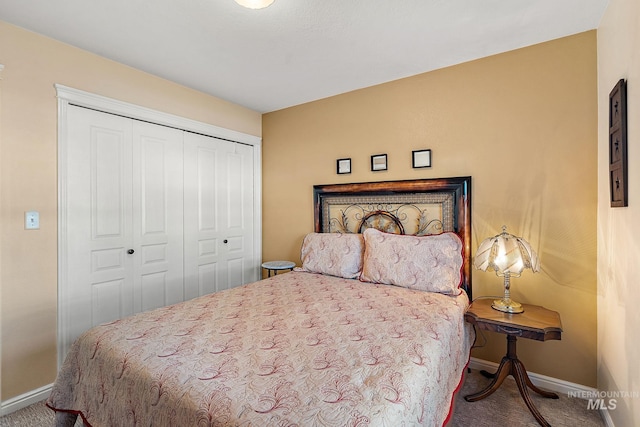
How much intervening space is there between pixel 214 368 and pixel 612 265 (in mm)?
2214

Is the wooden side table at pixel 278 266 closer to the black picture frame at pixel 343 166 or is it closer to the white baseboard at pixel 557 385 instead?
the black picture frame at pixel 343 166

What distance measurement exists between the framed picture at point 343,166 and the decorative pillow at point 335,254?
71 cm

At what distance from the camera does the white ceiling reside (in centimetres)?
187

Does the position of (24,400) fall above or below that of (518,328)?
below

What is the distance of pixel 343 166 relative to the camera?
327 centimetres

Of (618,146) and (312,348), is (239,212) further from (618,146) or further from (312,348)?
(618,146)

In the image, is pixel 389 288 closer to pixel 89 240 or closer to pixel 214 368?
pixel 214 368

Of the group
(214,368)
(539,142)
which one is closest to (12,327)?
(214,368)

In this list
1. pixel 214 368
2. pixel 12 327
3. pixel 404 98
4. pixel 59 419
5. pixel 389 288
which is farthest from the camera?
pixel 404 98

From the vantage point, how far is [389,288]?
7.89ft

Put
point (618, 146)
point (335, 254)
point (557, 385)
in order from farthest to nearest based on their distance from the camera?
point (335, 254), point (557, 385), point (618, 146)

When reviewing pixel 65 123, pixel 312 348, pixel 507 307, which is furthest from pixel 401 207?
pixel 65 123

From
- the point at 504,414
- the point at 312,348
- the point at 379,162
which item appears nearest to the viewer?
the point at 312,348

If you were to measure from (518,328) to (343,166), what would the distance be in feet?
6.72
